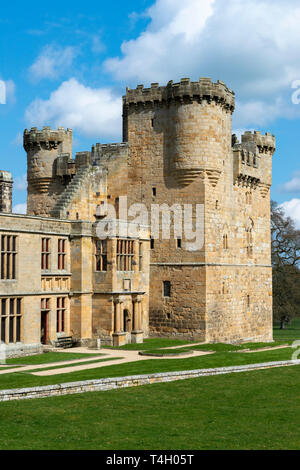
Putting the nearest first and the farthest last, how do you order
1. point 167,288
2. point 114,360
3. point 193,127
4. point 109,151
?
point 114,360 < point 193,127 < point 167,288 < point 109,151

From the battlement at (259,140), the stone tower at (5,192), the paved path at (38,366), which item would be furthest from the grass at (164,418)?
the battlement at (259,140)

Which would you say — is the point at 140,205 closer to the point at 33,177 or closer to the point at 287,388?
the point at 33,177

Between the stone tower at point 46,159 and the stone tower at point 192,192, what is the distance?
16.8 ft

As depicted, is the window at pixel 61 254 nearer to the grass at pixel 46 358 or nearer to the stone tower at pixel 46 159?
the grass at pixel 46 358

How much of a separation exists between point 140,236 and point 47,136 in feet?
37.7

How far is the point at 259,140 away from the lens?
55.1 m

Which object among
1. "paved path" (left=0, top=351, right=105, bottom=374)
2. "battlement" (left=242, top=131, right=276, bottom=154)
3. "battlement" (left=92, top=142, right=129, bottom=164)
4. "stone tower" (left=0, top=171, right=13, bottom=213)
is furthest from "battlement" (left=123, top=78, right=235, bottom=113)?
"paved path" (left=0, top=351, right=105, bottom=374)

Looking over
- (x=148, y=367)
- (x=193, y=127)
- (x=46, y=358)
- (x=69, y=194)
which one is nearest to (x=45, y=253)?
(x=46, y=358)

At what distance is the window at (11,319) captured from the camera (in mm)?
35281

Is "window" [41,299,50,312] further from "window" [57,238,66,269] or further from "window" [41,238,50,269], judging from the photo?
"window" [57,238,66,269]

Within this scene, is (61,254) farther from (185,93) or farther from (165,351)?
(185,93)

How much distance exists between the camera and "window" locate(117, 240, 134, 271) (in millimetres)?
41606

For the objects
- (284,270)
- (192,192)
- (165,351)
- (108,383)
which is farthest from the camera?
(284,270)

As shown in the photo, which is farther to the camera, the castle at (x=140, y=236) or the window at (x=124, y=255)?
the window at (x=124, y=255)
